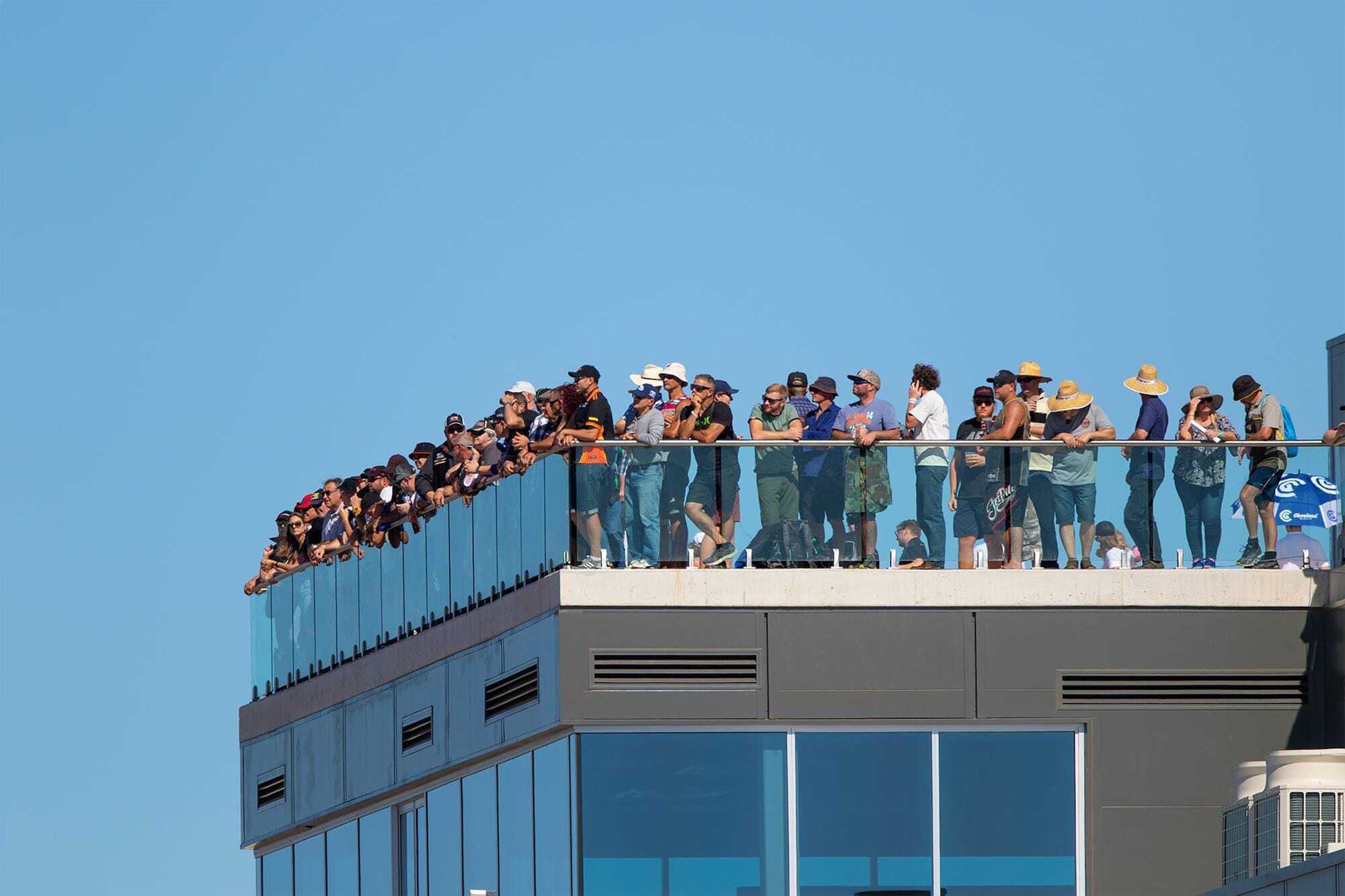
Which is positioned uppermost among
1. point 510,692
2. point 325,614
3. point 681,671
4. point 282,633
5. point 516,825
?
point 325,614

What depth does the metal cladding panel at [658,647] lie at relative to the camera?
104 ft

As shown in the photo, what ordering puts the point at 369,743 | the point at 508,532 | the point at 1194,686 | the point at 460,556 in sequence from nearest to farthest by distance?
the point at 1194,686
the point at 508,532
the point at 460,556
the point at 369,743

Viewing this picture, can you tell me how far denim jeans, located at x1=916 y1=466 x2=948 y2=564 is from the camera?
3175 cm

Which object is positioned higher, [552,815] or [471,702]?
[471,702]

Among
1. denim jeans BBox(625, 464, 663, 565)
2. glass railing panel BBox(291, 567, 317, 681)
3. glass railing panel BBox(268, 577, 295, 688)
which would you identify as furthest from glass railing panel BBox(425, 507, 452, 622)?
glass railing panel BBox(268, 577, 295, 688)

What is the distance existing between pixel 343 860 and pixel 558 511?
7312mm

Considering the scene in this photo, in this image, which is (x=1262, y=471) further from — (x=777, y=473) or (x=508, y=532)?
(x=508, y=532)

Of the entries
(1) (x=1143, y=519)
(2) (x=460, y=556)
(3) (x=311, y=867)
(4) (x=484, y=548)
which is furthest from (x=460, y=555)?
(1) (x=1143, y=519)

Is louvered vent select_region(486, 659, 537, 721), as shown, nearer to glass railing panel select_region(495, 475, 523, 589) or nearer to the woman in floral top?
glass railing panel select_region(495, 475, 523, 589)

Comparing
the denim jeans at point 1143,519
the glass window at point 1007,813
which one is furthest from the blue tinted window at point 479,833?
the denim jeans at point 1143,519

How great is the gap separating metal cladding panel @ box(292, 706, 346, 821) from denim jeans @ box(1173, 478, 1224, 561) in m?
10.0

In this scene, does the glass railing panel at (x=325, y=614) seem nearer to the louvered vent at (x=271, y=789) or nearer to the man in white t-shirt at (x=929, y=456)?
the louvered vent at (x=271, y=789)

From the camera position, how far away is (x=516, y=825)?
3322 cm

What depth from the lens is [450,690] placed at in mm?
34875
